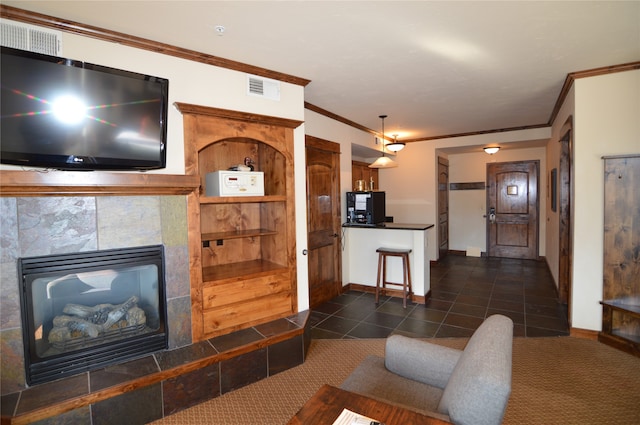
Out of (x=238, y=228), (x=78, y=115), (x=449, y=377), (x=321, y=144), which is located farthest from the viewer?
(x=321, y=144)

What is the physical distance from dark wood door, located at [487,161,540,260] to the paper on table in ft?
23.8

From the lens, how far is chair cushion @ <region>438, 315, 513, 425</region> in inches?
Result: 49.3

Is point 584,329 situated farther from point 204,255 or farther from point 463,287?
point 204,255

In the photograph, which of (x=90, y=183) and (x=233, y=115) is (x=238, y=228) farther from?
(x=90, y=183)

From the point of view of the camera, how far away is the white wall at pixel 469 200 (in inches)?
297

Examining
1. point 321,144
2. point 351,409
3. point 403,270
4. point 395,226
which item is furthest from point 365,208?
point 351,409

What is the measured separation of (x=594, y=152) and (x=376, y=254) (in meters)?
2.87

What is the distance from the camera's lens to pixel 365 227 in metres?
4.98

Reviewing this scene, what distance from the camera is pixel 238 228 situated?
3350 millimetres

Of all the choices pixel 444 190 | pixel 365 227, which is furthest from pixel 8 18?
pixel 444 190

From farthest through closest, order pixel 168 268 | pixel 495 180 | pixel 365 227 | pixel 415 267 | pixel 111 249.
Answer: pixel 495 180, pixel 365 227, pixel 415 267, pixel 168 268, pixel 111 249

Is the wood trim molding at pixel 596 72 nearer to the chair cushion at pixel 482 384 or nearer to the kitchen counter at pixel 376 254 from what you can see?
the kitchen counter at pixel 376 254

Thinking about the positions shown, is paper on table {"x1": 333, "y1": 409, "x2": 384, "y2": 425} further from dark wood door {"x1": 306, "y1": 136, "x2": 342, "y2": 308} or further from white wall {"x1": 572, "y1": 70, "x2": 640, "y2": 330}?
white wall {"x1": 572, "y1": 70, "x2": 640, "y2": 330}

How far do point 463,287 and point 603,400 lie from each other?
287 cm
